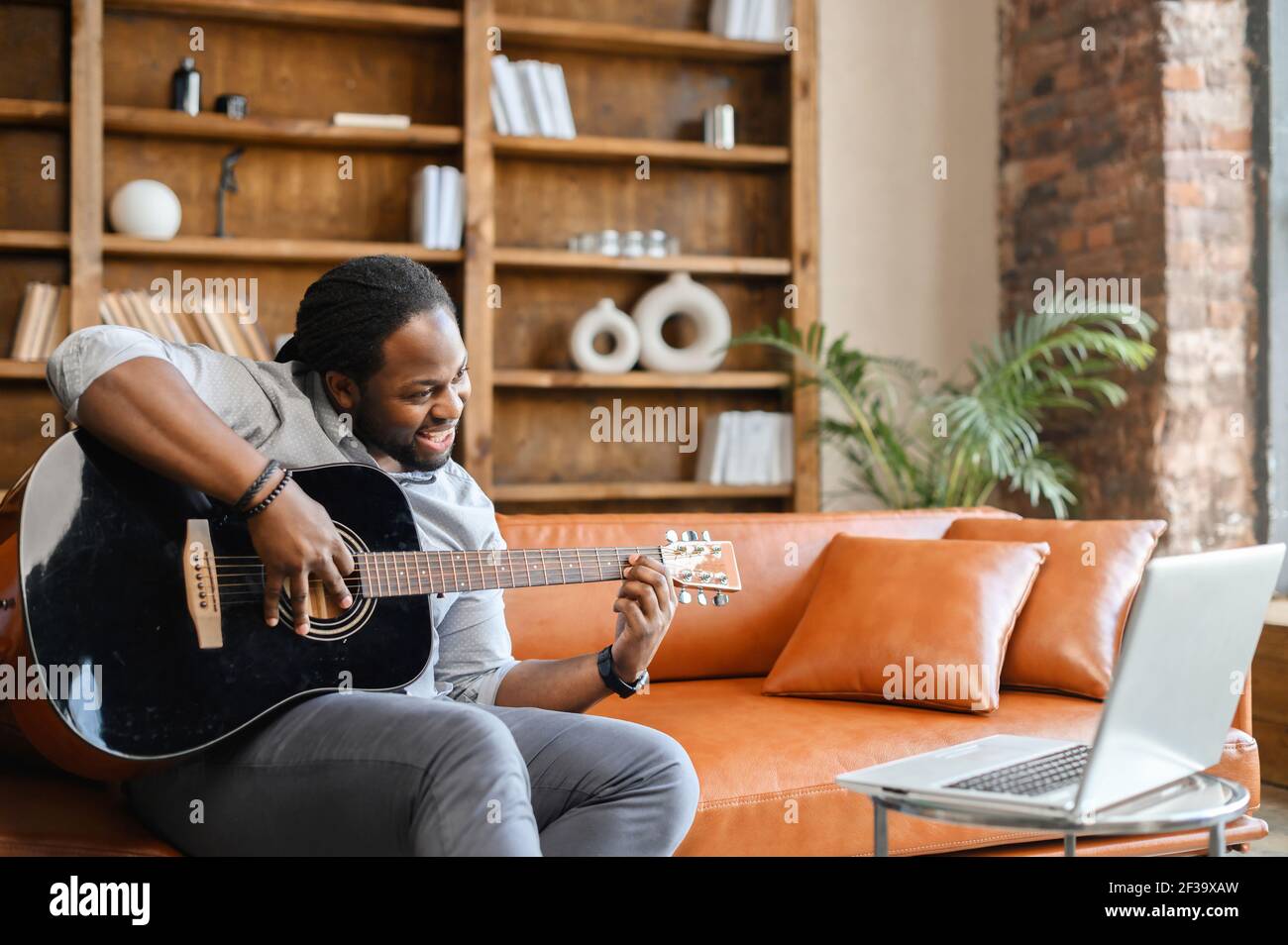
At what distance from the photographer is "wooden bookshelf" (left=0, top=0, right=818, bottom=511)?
3.66 m

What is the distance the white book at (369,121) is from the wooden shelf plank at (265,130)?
0.04ft

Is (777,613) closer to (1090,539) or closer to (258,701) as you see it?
(1090,539)

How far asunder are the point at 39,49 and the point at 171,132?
43cm

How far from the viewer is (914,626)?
7.45 feet

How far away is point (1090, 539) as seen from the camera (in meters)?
2.40

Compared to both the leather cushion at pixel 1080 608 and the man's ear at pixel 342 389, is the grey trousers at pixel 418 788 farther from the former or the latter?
the leather cushion at pixel 1080 608

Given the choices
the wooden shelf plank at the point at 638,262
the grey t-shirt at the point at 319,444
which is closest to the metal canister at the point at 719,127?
the wooden shelf plank at the point at 638,262

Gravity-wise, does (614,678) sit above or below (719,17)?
below

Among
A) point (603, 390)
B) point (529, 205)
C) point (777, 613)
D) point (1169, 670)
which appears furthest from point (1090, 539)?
point (529, 205)

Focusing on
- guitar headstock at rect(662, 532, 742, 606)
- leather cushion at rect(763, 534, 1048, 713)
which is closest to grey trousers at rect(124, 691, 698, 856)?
guitar headstock at rect(662, 532, 742, 606)

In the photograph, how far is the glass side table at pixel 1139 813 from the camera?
1.20 metres

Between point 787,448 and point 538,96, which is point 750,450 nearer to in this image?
point 787,448

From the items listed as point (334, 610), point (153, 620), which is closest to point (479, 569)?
point (334, 610)

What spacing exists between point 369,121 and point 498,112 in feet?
1.27
